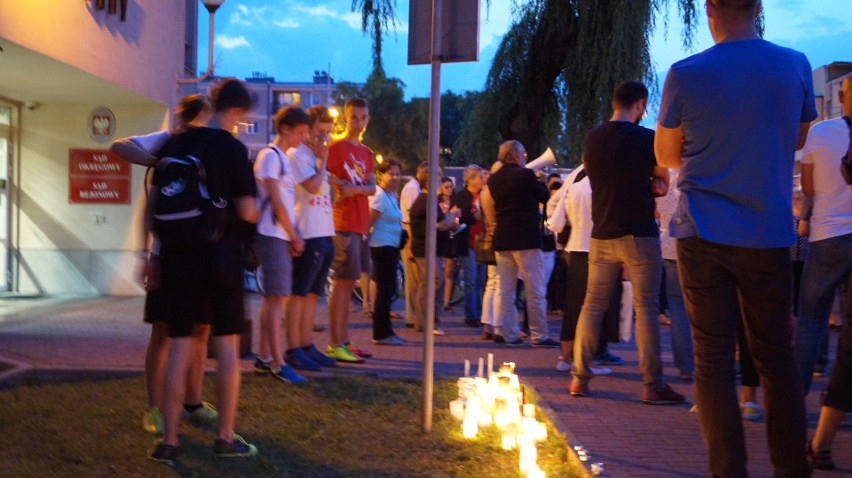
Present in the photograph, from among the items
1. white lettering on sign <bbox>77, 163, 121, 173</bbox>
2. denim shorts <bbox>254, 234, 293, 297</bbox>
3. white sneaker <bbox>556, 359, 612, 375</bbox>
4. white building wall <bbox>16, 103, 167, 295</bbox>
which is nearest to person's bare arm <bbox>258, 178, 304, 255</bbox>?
denim shorts <bbox>254, 234, 293, 297</bbox>

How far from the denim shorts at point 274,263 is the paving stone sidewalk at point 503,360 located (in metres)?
1.08

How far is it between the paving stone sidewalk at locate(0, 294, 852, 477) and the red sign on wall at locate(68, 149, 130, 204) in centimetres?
160

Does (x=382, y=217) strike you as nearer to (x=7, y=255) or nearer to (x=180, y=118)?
(x=180, y=118)

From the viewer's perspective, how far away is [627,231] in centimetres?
641

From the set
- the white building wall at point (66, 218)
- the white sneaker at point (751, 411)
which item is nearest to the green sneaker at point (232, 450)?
the white sneaker at point (751, 411)

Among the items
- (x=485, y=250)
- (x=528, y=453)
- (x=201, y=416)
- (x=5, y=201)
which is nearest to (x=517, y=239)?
(x=485, y=250)

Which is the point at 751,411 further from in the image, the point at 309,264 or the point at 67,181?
the point at 67,181

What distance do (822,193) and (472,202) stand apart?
708 centimetres

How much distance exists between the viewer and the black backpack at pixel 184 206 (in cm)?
454

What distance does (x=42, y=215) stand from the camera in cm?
1350

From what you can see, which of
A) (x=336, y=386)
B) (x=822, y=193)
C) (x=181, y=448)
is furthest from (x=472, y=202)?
(x=181, y=448)

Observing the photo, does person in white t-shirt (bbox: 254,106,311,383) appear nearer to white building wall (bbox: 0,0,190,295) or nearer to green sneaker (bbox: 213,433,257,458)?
green sneaker (bbox: 213,433,257,458)

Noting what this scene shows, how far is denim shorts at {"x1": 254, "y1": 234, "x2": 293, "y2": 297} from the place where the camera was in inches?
260

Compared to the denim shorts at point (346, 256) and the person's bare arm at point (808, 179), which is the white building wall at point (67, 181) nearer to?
the denim shorts at point (346, 256)
